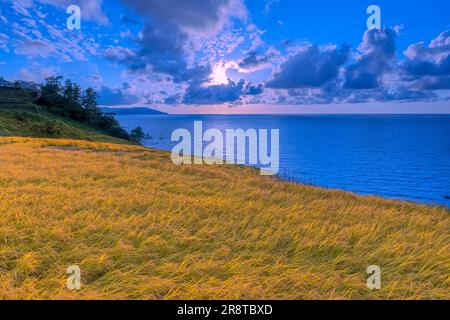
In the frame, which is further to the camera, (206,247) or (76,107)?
(76,107)

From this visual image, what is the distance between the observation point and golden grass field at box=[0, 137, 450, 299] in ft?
13.7

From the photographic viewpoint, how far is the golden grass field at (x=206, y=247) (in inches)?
165

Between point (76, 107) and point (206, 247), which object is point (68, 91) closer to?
point (76, 107)

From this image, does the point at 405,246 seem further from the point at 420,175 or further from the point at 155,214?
the point at 420,175

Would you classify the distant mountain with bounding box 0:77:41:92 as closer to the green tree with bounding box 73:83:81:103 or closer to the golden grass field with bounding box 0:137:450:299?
the green tree with bounding box 73:83:81:103

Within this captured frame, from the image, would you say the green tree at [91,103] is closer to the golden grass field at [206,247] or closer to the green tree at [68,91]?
the green tree at [68,91]

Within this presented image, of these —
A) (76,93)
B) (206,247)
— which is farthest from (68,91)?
(206,247)

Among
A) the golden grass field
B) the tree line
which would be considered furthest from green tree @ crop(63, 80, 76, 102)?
the golden grass field

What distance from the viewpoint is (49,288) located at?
4082 mm

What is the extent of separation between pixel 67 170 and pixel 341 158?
71.7 m

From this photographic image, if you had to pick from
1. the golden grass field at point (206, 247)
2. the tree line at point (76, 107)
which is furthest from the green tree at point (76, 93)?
the golden grass field at point (206, 247)

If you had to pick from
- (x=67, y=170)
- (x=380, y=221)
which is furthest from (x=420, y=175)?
(x=67, y=170)

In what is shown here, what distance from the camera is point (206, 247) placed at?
18.4ft

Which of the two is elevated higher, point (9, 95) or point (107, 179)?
point (9, 95)
